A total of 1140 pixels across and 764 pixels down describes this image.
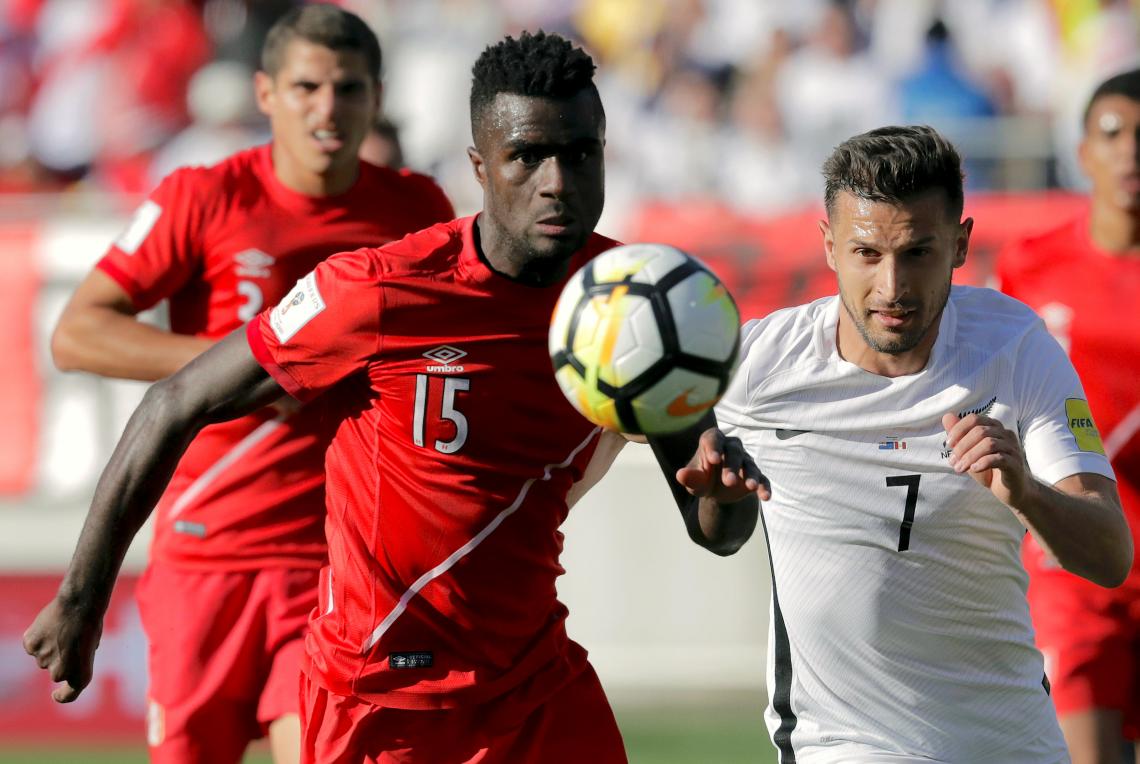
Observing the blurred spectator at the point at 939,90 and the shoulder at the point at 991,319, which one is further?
the blurred spectator at the point at 939,90

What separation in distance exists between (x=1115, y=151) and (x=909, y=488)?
2.51 m

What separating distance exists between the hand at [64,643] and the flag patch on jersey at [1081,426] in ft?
8.08

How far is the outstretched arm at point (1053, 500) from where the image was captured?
3.59 meters

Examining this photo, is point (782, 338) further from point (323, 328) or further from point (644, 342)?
point (323, 328)

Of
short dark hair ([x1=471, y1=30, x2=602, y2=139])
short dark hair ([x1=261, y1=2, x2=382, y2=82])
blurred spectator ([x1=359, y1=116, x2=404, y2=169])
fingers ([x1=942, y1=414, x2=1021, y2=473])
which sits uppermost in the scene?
short dark hair ([x1=261, y1=2, x2=382, y2=82])

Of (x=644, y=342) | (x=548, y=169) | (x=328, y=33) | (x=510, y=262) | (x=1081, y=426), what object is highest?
(x=328, y=33)

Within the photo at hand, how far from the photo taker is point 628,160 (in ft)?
42.2

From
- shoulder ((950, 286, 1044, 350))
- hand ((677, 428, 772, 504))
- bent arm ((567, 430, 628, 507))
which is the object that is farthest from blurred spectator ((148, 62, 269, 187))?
hand ((677, 428, 772, 504))

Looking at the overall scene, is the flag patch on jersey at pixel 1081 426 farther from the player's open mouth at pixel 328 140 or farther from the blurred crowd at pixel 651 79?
the blurred crowd at pixel 651 79

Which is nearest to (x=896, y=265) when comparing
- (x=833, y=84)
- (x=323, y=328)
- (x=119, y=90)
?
(x=323, y=328)

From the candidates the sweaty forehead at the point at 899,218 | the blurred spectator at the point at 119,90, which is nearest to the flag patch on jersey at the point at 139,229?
the sweaty forehead at the point at 899,218

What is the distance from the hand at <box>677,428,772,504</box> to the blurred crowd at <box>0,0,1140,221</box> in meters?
7.93

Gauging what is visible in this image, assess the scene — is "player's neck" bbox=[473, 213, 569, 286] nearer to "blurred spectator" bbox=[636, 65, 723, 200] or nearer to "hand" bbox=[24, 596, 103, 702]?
"hand" bbox=[24, 596, 103, 702]

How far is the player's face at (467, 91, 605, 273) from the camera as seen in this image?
4078 millimetres
